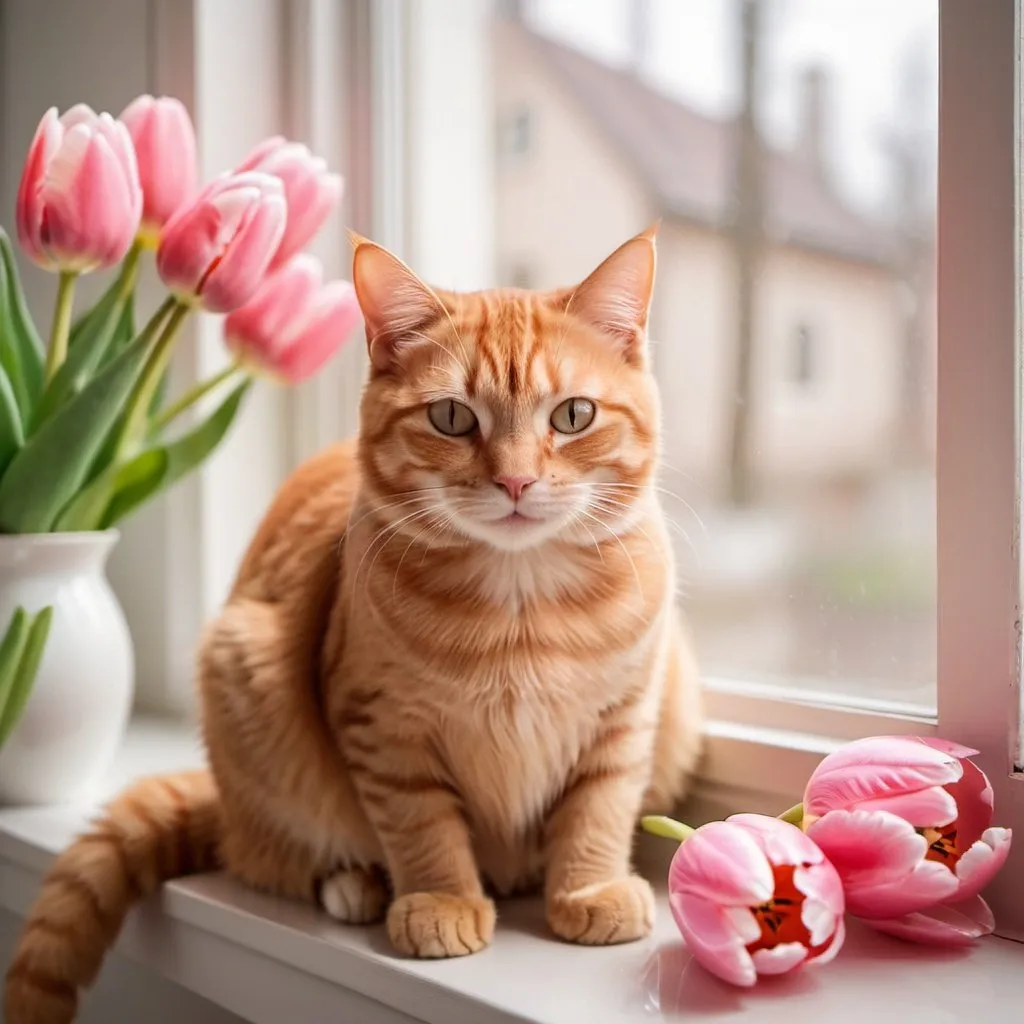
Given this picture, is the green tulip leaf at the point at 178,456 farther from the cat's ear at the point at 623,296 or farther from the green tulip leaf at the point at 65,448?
the cat's ear at the point at 623,296

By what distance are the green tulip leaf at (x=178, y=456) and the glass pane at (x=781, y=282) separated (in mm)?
414

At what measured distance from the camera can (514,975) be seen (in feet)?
2.96

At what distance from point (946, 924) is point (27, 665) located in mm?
840

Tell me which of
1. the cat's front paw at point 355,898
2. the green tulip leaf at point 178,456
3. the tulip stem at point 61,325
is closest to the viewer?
the cat's front paw at point 355,898

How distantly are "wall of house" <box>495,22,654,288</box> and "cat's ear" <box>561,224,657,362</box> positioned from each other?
0.38m

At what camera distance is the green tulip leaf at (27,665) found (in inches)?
44.1

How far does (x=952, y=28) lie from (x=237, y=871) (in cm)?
97

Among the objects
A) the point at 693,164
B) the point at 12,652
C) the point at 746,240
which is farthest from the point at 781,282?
the point at 12,652

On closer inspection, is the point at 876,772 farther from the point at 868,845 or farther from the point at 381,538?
the point at 381,538

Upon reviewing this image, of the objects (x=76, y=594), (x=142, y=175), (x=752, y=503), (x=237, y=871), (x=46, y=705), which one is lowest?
(x=237, y=871)

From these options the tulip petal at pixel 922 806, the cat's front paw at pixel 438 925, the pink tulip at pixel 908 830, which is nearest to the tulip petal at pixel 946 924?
the pink tulip at pixel 908 830

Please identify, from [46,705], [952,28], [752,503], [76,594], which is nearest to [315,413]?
[76,594]

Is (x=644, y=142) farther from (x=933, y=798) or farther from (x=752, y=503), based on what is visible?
(x=933, y=798)

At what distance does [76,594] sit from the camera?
1316 millimetres
